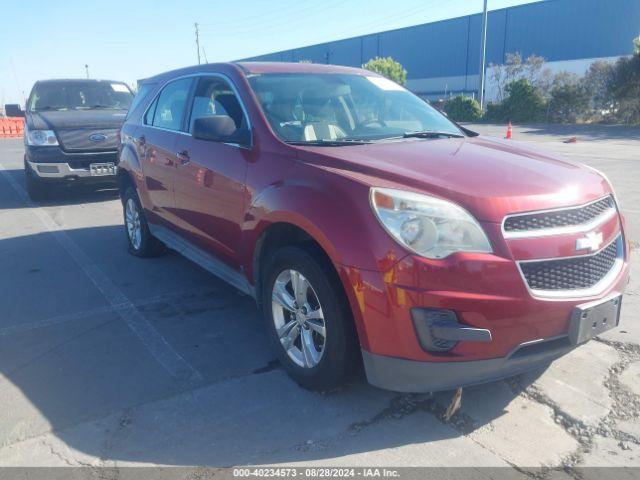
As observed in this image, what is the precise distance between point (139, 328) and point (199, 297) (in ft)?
2.35

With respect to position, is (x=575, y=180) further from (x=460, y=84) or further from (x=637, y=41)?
(x=460, y=84)

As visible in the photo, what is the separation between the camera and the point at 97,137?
8836 mm

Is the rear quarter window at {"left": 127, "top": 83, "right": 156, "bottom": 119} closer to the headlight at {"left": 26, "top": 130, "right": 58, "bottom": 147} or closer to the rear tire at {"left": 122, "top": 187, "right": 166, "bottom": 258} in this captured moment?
the rear tire at {"left": 122, "top": 187, "right": 166, "bottom": 258}

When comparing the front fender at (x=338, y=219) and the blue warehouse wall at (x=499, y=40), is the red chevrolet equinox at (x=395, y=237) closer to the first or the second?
the front fender at (x=338, y=219)

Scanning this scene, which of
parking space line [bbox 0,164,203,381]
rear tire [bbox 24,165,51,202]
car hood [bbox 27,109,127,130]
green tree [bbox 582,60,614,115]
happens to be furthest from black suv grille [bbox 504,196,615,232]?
green tree [bbox 582,60,614,115]

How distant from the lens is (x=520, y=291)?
8.08 feet

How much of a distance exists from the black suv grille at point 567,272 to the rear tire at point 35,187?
839 centimetres

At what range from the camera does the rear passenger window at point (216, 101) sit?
3832 mm

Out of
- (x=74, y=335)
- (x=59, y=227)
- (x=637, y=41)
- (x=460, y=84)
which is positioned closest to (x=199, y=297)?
(x=74, y=335)

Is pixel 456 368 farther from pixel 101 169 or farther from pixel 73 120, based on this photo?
pixel 73 120

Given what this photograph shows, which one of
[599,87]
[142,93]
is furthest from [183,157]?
[599,87]

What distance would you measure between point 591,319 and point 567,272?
0.83ft

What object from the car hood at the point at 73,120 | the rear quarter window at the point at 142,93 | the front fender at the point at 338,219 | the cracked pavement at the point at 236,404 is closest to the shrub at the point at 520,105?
the car hood at the point at 73,120

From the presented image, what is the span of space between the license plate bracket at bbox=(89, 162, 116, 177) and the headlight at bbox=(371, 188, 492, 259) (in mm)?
7415
